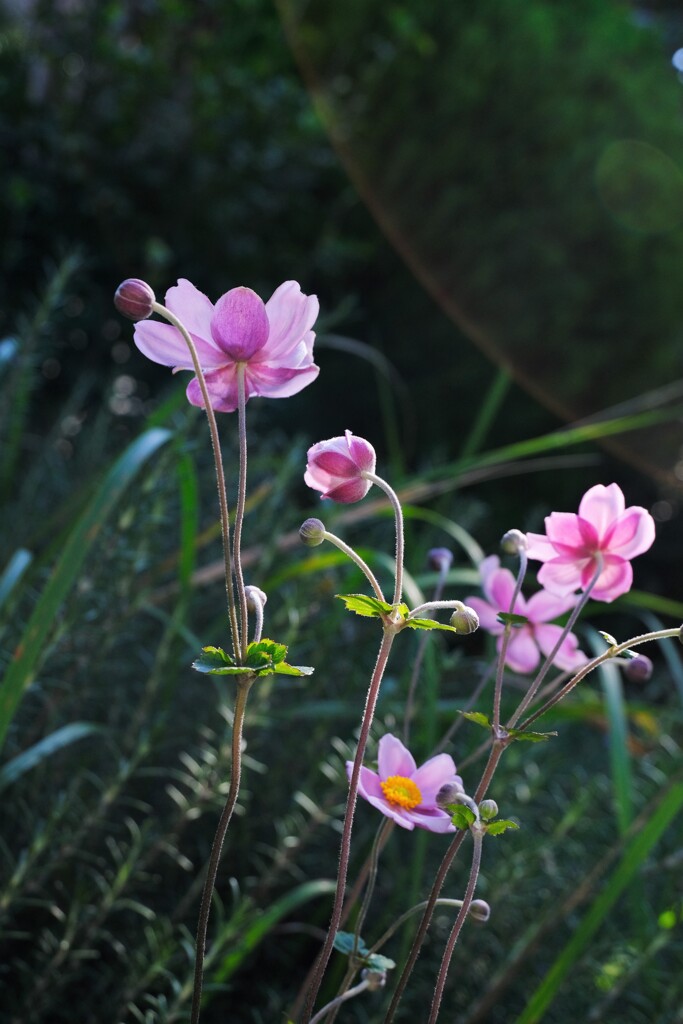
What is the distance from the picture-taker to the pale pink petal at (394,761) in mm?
703

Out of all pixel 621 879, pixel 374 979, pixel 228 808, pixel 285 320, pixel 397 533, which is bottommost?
pixel 621 879

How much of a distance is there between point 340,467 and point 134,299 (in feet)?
0.52

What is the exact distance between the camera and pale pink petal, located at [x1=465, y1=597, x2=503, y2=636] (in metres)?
0.80

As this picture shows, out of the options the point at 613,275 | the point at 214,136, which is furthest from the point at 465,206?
the point at 214,136

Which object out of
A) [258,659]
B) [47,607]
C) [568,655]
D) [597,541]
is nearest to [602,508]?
[597,541]

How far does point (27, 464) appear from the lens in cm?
291

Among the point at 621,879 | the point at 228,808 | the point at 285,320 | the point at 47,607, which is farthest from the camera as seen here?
the point at 621,879

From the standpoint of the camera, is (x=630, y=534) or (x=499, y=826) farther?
(x=630, y=534)

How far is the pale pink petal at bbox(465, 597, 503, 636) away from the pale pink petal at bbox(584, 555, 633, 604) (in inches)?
4.8

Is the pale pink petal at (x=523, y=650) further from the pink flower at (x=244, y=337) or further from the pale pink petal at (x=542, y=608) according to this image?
the pink flower at (x=244, y=337)

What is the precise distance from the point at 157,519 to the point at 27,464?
173cm

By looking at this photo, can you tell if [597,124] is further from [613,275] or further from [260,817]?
[260,817]

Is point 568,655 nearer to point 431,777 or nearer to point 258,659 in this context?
point 431,777

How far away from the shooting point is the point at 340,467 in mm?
610
